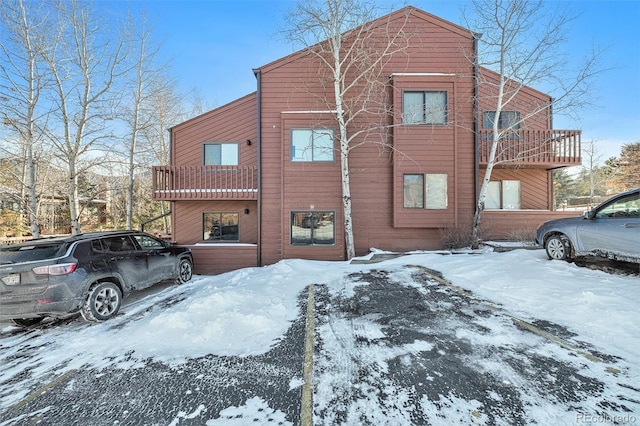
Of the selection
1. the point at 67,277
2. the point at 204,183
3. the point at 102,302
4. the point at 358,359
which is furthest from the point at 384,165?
the point at 67,277

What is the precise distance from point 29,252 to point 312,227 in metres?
7.53

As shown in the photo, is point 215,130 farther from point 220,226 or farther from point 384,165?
point 384,165

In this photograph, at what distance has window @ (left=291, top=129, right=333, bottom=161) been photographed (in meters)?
10.4

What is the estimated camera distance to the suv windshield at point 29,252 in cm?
443

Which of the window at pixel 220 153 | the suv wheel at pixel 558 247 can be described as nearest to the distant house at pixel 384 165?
the window at pixel 220 153

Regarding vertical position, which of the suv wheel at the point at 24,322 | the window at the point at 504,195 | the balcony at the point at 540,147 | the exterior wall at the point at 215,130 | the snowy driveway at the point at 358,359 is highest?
the exterior wall at the point at 215,130

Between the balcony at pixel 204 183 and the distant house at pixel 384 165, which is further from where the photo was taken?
the balcony at pixel 204 183

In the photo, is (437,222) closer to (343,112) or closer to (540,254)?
(540,254)

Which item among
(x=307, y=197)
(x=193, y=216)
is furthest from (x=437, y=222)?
(x=193, y=216)

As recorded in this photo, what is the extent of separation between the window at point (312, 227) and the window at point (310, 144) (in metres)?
2.18

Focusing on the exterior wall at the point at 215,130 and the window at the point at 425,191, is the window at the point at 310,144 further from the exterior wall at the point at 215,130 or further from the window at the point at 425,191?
the window at the point at 425,191

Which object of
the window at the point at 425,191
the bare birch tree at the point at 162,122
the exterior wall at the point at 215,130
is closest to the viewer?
the window at the point at 425,191

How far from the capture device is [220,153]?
482 inches

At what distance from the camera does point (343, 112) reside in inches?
384
